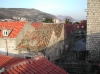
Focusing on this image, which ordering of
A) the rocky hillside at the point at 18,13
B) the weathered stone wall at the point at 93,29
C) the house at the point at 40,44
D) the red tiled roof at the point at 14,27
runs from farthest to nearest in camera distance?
1. the rocky hillside at the point at 18,13
2. the red tiled roof at the point at 14,27
3. the house at the point at 40,44
4. the weathered stone wall at the point at 93,29

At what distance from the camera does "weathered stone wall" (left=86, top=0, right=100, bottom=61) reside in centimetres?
1950

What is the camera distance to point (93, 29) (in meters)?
19.8

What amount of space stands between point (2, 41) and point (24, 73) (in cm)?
1550

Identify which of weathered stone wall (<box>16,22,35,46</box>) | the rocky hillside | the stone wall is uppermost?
the rocky hillside

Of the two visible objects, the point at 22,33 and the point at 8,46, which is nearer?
the point at 8,46

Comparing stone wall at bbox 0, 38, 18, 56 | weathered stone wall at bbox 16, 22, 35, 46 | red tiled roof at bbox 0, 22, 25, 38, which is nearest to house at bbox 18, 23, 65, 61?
weathered stone wall at bbox 16, 22, 35, 46

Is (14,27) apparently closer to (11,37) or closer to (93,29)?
(11,37)

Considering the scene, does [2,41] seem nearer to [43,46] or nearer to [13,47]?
[13,47]

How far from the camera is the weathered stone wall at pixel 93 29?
64.0 feet

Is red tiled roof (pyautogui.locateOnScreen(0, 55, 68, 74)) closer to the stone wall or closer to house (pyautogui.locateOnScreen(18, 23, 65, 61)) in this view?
house (pyautogui.locateOnScreen(18, 23, 65, 61))

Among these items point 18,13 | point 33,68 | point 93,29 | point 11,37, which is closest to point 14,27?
point 11,37

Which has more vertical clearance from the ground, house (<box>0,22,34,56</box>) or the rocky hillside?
the rocky hillside

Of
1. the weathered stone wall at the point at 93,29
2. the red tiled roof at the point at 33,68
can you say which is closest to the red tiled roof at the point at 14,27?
the weathered stone wall at the point at 93,29

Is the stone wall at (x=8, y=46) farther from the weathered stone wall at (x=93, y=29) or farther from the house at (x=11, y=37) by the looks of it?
the weathered stone wall at (x=93, y=29)
